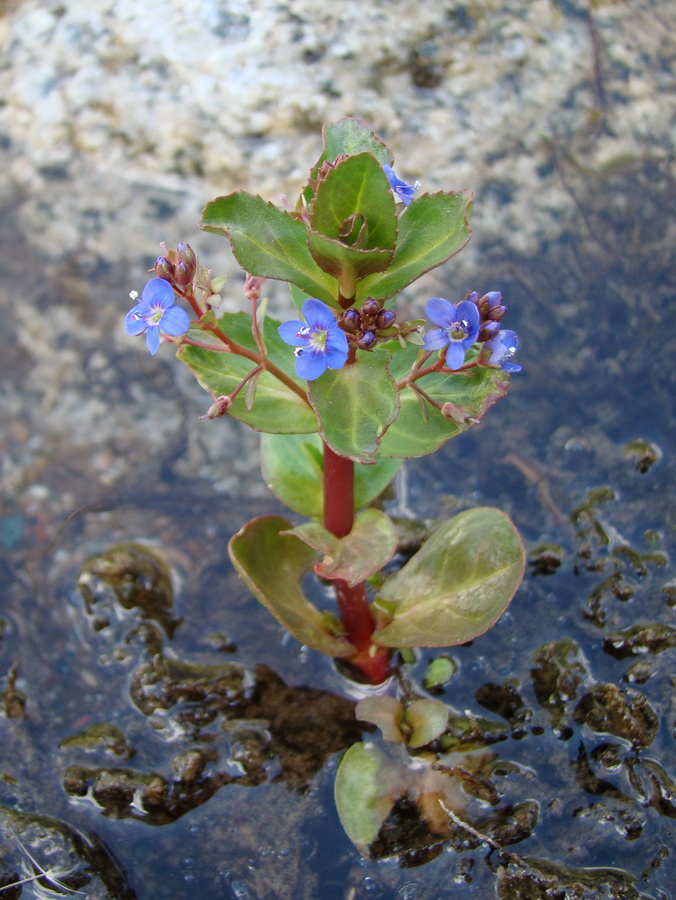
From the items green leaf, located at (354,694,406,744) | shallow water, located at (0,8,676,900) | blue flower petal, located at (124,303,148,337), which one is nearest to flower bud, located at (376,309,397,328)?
blue flower petal, located at (124,303,148,337)

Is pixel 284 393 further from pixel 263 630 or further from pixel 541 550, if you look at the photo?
pixel 541 550

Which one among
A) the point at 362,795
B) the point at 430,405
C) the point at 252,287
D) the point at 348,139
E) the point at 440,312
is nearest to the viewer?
the point at 440,312

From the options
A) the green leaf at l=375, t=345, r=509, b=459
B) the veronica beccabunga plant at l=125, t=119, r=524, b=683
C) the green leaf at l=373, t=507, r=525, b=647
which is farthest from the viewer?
the green leaf at l=373, t=507, r=525, b=647

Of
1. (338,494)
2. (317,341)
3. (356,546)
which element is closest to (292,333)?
(317,341)

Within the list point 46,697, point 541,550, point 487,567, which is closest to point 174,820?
point 46,697

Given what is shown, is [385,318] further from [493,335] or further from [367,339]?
[493,335]

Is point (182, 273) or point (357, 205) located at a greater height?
point (357, 205)

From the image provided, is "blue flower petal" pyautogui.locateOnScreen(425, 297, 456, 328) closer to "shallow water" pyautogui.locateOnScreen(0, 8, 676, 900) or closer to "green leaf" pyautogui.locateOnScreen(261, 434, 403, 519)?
"green leaf" pyautogui.locateOnScreen(261, 434, 403, 519)

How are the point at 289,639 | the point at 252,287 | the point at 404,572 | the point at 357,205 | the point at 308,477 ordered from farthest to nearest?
the point at 289,639, the point at 404,572, the point at 308,477, the point at 252,287, the point at 357,205
